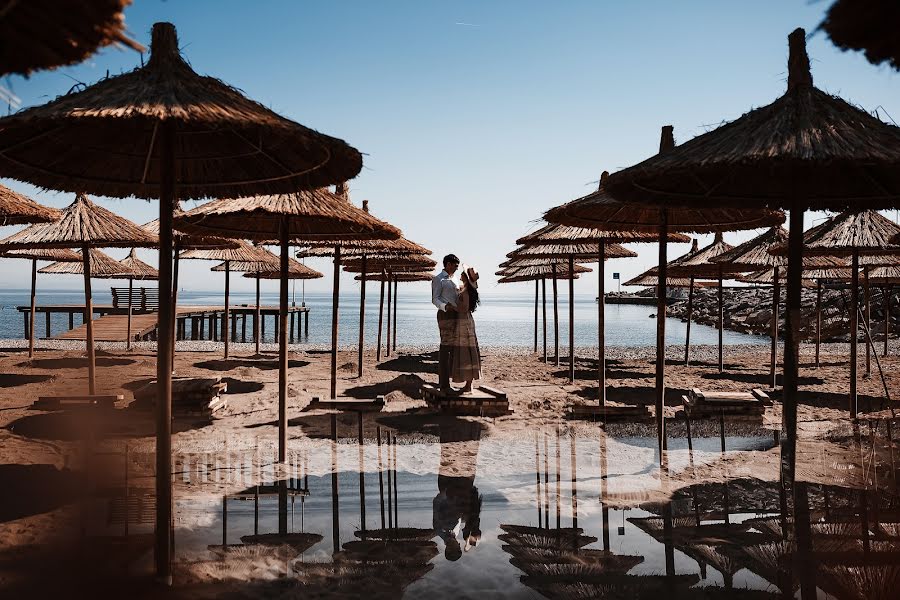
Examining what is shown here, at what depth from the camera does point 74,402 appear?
8719mm

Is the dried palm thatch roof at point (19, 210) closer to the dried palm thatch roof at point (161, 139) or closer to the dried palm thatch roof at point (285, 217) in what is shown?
the dried palm thatch roof at point (285, 217)

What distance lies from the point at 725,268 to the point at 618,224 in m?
9.56

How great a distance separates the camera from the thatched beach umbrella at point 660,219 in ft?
20.7

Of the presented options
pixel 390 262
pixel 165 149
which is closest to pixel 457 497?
pixel 165 149

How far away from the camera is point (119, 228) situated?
969 cm

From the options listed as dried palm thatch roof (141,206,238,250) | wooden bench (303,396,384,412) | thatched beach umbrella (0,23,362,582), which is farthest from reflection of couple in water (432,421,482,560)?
dried palm thatch roof (141,206,238,250)

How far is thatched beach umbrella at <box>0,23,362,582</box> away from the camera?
343 centimetres

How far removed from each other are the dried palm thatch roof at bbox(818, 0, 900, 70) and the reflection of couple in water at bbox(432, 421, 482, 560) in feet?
11.1

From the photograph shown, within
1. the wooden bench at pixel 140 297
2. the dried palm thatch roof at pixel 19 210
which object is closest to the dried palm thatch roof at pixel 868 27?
the dried palm thatch roof at pixel 19 210

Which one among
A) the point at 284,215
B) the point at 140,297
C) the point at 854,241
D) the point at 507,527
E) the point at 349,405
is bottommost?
the point at 507,527

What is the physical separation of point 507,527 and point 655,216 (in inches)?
167

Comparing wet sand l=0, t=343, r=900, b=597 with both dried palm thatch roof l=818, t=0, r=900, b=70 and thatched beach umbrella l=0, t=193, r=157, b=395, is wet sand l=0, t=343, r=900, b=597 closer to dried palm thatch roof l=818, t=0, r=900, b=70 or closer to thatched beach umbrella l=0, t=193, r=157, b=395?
thatched beach umbrella l=0, t=193, r=157, b=395

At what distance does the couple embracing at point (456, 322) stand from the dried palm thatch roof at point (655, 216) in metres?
2.05

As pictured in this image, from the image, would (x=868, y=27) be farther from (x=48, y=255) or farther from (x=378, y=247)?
(x=48, y=255)
